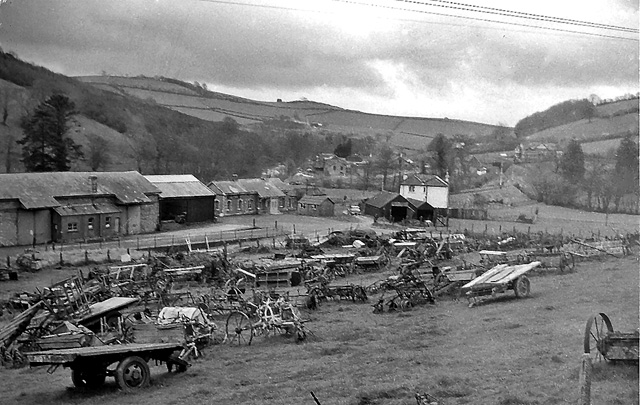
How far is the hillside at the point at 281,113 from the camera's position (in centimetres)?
1861

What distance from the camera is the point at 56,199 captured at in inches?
799

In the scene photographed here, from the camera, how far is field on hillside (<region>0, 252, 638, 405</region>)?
24.3 feet

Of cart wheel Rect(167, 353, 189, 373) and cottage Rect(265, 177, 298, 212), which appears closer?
cart wheel Rect(167, 353, 189, 373)

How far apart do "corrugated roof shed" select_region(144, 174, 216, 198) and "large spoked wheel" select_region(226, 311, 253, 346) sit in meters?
16.4

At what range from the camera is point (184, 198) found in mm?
29109

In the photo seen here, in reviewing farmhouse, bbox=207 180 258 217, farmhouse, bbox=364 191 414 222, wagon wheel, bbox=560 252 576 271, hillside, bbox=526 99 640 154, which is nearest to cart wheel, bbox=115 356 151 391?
wagon wheel, bbox=560 252 576 271

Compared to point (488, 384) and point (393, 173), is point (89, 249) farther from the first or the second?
point (393, 173)

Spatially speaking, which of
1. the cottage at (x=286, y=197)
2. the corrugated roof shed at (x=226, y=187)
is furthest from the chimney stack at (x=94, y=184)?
the cottage at (x=286, y=197)

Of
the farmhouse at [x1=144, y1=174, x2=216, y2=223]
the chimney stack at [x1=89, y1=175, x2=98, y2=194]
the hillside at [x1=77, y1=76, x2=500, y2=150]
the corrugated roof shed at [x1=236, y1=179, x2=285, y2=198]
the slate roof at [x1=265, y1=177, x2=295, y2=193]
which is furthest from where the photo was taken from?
the slate roof at [x1=265, y1=177, x2=295, y2=193]

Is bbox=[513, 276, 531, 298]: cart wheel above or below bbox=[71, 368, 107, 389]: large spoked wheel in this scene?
above

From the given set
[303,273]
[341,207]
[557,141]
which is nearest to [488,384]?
[303,273]

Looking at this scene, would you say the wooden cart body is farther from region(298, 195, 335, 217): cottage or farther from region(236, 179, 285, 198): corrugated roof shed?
region(236, 179, 285, 198): corrugated roof shed

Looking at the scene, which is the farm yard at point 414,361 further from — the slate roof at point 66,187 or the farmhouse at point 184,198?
the farmhouse at point 184,198

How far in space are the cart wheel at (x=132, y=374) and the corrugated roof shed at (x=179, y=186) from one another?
20.2 m
